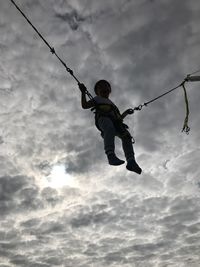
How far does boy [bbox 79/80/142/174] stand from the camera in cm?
1017

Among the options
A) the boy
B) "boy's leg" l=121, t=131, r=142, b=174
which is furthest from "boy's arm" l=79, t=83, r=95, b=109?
"boy's leg" l=121, t=131, r=142, b=174

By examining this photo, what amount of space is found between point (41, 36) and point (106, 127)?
292 centimetres

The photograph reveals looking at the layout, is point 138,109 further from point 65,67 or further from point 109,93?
point 65,67

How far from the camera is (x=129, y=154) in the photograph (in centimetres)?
1056

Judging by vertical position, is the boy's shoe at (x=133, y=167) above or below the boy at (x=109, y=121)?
below

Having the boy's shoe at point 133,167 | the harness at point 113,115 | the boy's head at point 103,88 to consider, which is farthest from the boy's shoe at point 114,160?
the boy's head at point 103,88

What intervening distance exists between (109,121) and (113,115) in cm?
29

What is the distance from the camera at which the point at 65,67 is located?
10047mm

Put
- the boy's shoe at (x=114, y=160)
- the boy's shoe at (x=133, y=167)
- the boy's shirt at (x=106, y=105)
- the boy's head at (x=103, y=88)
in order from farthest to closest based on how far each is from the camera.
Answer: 1. the boy's head at (x=103, y=88)
2. the boy's shirt at (x=106, y=105)
3. the boy's shoe at (x=133, y=167)
4. the boy's shoe at (x=114, y=160)

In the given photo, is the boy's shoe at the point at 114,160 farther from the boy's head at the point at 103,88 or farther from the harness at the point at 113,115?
the boy's head at the point at 103,88

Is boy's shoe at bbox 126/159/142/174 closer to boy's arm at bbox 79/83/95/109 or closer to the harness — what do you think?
the harness

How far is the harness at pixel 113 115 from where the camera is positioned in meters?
10.5

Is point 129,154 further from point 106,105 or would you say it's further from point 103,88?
point 103,88

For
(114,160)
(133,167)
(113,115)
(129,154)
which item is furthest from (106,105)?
(133,167)
